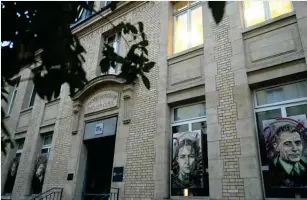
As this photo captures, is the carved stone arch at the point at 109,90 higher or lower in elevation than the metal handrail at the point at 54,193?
higher

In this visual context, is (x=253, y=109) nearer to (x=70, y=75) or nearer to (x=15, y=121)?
(x=70, y=75)

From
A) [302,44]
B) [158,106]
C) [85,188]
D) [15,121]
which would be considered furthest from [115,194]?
[15,121]

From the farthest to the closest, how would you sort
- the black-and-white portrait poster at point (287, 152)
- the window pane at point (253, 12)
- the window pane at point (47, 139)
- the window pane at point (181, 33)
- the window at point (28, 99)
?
the window at point (28, 99), the window pane at point (47, 139), the window pane at point (181, 33), the window pane at point (253, 12), the black-and-white portrait poster at point (287, 152)

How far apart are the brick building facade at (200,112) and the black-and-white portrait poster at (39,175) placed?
0.19 meters

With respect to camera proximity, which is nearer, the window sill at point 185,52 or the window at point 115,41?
the window sill at point 185,52

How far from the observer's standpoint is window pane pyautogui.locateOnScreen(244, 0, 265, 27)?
6594mm

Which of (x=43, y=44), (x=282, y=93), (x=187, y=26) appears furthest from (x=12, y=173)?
(x=43, y=44)

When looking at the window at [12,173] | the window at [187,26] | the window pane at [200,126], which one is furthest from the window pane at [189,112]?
the window at [12,173]

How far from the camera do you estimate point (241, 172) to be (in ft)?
17.5

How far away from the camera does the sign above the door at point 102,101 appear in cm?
848

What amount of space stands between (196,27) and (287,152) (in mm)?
4417

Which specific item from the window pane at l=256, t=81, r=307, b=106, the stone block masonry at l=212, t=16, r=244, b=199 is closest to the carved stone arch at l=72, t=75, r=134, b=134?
the stone block masonry at l=212, t=16, r=244, b=199

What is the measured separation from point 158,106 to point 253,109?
2.56 metres

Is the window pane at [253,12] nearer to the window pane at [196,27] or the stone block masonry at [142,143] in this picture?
the window pane at [196,27]
